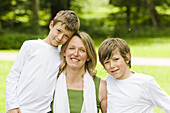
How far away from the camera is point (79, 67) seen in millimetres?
3055

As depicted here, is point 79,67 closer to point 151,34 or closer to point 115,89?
point 115,89

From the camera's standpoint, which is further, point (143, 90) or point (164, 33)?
point (164, 33)

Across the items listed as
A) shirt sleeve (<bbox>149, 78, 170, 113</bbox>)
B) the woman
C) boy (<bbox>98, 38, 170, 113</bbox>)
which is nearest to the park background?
the woman

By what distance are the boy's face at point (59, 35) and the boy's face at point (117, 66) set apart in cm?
57

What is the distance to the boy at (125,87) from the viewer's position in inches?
108

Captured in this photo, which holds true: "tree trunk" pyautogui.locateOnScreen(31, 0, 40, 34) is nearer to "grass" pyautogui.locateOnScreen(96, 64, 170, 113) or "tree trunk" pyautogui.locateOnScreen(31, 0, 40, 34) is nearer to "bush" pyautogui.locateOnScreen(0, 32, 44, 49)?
"bush" pyautogui.locateOnScreen(0, 32, 44, 49)

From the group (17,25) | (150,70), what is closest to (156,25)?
(17,25)

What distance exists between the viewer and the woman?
9.85ft

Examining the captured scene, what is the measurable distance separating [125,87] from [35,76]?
1064 millimetres

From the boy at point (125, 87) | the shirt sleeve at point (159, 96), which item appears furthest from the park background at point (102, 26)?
the shirt sleeve at point (159, 96)

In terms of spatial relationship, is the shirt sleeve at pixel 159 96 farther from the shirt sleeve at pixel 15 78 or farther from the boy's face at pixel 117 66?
the shirt sleeve at pixel 15 78

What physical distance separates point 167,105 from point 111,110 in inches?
24.8

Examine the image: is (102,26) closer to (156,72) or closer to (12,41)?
(12,41)

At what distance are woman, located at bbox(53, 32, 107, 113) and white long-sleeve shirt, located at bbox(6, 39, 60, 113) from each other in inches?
4.7
